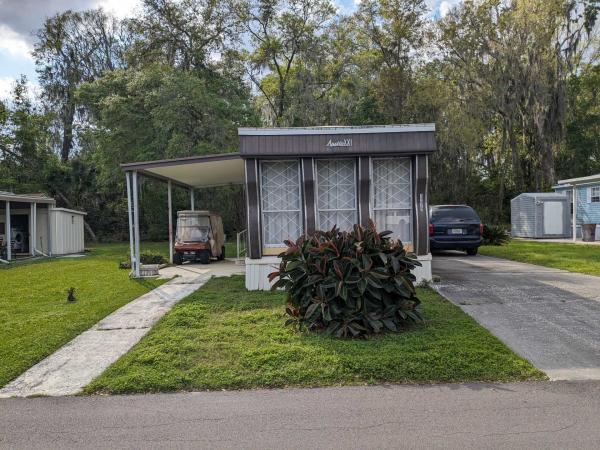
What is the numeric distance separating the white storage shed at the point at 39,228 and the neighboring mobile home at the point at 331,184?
1396 centimetres

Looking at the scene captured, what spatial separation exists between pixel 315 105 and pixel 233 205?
288 inches

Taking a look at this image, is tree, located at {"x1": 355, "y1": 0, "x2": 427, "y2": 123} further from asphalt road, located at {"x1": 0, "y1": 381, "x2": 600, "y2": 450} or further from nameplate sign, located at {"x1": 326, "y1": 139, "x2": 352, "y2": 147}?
asphalt road, located at {"x1": 0, "y1": 381, "x2": 600, "y2": 450}

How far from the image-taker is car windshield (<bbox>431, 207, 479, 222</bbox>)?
15961 mm

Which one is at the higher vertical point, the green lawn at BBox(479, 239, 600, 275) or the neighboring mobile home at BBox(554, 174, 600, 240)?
the neighboring mobile home at BBox(554, 174, 600, 240)

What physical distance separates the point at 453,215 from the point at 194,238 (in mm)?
8310

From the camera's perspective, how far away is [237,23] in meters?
28.6

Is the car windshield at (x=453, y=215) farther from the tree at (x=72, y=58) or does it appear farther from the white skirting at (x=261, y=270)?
the tree at (x=72, y=58)

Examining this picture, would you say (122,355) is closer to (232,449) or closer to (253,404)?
(253,404)

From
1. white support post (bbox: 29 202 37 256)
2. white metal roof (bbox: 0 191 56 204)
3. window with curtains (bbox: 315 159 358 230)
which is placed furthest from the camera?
white support post (bbox: 29 202 37 256)

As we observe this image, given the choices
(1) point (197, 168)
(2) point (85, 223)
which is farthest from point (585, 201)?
(2) point (85, 223)

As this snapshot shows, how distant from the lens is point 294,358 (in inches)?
215

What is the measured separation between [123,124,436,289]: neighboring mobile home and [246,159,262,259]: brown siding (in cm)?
2

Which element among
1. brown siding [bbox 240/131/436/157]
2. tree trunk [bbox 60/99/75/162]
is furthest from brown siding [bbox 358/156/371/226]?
tree trunk [bbox 60/99/75/162]

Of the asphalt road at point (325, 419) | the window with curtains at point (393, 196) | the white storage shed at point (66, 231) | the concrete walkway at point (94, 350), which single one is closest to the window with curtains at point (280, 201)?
the window with curtains at point (393, 196)
